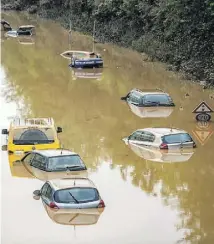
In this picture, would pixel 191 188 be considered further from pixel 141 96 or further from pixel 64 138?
pixel 141 96

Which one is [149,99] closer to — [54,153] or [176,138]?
[176,138]

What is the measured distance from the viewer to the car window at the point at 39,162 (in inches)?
1019

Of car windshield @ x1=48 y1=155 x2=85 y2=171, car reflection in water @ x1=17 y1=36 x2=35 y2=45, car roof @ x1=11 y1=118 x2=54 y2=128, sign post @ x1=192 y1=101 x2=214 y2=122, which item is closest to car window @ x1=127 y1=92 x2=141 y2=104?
sign post @ x1=192 y1=101 x2=214 y2=122

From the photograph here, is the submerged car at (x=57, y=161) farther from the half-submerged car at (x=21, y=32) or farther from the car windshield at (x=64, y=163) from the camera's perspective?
the half-submerged car at (x=21, y=32)

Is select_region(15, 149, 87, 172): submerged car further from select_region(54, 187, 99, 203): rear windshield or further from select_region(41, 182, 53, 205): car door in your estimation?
select_region(54, 187, 99, 203): rear windshield

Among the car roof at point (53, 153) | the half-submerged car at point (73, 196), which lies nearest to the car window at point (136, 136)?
the car roof at point (53, 153)

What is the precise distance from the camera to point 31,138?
28.7 m

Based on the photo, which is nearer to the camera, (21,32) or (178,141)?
(178,141)

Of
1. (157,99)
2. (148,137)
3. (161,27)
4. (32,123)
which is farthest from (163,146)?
(161,27)

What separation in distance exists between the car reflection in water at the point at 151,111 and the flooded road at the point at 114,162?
8.9 inches

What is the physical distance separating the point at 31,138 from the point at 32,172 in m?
2.36

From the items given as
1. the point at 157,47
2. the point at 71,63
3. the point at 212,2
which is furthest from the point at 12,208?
the point at 157,47

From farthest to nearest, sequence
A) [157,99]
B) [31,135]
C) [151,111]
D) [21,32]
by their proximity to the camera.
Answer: [21,32], [157,99], [151,111], [31,135]

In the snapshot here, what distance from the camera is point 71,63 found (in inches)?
2157
